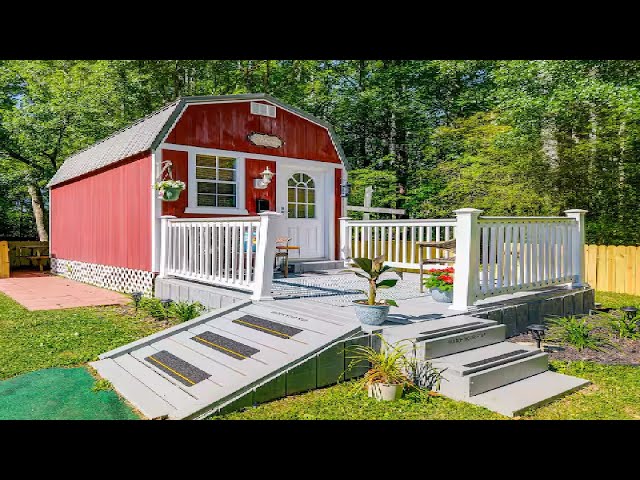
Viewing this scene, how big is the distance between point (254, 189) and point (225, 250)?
2.84 m

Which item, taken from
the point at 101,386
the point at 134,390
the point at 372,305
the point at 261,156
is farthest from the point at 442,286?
the point at 261,156

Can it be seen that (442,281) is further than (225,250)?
No

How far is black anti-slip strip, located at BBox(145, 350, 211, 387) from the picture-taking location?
143 inches

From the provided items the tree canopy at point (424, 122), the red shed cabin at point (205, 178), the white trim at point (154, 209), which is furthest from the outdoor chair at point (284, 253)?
the tree canopy at point (424, 122)

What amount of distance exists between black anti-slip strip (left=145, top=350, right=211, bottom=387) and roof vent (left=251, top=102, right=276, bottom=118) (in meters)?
5.28

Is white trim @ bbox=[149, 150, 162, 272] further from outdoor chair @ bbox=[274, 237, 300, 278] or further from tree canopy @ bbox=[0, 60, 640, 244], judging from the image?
tree canopy @ bbox=[0, 60, 640, 244]

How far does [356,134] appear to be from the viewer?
55.1 feet

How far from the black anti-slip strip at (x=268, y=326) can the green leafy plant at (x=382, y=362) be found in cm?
54

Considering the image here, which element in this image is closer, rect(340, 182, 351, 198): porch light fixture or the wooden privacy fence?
the wooden privacy fence

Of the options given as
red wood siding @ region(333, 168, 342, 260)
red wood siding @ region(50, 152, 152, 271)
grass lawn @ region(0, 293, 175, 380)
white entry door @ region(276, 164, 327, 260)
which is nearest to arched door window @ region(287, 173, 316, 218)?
white entry door @ region(276, 164, 327, 260)

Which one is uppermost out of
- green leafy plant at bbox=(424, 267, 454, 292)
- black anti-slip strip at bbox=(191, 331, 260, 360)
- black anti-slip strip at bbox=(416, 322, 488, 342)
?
green leafy plant at bbox=(424, 267, 454, 292)

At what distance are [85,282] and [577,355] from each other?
361 inches

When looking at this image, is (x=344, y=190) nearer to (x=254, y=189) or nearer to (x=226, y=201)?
(x=254, y=189)

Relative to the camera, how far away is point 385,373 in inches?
138
